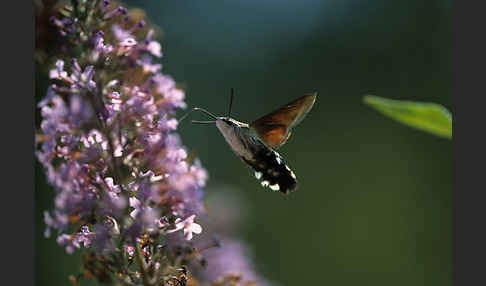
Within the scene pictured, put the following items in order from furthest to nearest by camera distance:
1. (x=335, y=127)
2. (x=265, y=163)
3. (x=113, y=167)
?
(x=335, y=127) → (x=265, y=163) → (x=113, y=167)

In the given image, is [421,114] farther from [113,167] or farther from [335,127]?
[335,127]

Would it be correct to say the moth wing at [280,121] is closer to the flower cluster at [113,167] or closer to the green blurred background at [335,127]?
the flower cluster at [113,167]

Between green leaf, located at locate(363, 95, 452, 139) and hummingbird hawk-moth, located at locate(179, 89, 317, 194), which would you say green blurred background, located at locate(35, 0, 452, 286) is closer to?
hummingbird hawk-moth, located at locate(179, 89, 317, 194)

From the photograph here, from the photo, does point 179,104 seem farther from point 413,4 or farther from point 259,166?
point 413,4

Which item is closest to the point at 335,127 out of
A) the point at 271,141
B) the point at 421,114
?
the point at 271,141

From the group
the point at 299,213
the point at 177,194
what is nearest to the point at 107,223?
the point at 177,194
